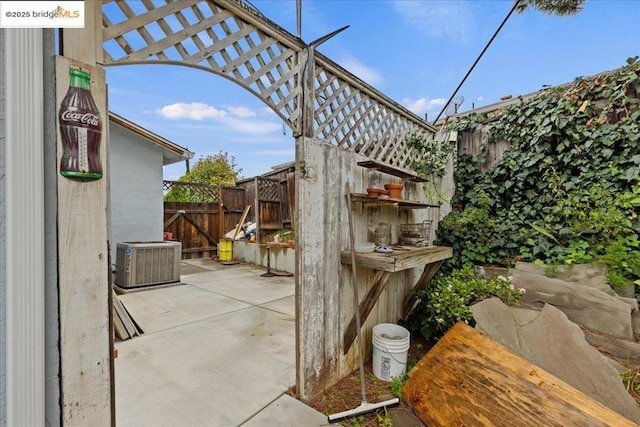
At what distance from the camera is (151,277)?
179 inches

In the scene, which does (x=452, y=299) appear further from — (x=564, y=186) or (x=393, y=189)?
(x=564, y=186)

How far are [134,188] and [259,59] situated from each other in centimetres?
493

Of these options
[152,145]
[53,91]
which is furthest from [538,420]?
[152,145]

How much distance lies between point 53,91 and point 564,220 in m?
3.90

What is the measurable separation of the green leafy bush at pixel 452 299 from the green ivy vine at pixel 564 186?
1.91ft

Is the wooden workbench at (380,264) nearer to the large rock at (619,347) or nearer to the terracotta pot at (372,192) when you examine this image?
the terracotta pot at (372,192)

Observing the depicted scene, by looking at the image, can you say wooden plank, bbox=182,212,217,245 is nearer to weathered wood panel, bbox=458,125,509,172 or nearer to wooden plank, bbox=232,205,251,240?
wooden plank, bbox=232,205,251,240

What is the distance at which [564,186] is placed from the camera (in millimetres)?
2904

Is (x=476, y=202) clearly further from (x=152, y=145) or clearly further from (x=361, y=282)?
(x=152, y=145)

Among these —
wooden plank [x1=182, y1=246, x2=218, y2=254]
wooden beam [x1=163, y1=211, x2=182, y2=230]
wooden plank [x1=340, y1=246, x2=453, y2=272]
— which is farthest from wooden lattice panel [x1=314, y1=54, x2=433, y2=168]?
wooden plank [x1=182, y1=246, x2=218, y2=254]

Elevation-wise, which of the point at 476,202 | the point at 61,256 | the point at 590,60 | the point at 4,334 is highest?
the point at 590,60

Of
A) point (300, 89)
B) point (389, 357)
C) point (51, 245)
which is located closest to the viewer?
point (51, 245)

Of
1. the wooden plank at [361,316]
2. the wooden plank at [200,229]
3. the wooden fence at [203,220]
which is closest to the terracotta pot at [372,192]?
the wooden plank at [361,316]

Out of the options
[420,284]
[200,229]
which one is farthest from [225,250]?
[420,284]
